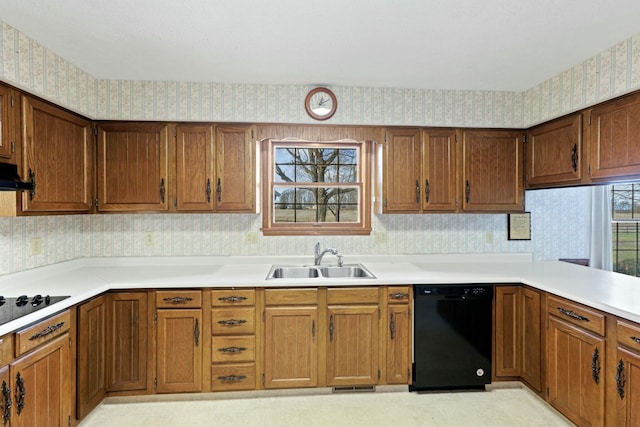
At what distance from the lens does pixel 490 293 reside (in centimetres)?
258

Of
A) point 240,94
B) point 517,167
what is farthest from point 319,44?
point 517,167

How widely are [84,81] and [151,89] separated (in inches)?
18.3

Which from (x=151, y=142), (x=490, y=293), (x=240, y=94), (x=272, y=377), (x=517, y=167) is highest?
(x=240, y=94)

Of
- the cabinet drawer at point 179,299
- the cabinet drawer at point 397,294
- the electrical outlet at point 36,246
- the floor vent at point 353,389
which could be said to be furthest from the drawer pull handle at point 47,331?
the cabinet drawer at point 397,294

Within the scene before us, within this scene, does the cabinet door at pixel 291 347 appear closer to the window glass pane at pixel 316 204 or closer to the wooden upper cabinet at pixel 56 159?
the window glass pane at pixel 316 204

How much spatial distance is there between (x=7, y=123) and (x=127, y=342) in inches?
62.7

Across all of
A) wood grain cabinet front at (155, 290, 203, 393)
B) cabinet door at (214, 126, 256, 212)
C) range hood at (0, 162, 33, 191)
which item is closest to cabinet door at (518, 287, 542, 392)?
cabinet door at (214, 126, 256, 212)

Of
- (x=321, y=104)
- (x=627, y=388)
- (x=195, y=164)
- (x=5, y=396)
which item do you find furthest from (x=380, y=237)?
(x=5, y=396)

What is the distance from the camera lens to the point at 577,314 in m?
2.07

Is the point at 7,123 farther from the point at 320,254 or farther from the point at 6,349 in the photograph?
the point at 320,254

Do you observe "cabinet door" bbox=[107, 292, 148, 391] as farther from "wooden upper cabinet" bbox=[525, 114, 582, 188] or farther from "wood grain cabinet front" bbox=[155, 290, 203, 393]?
"wooden upper cabinet" bbox=[525, 114, 582, 188]

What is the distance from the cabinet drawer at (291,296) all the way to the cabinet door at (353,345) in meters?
0.16

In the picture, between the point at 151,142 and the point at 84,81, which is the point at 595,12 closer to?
the point at 151,142

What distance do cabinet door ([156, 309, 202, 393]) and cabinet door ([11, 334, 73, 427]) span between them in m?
0.57
